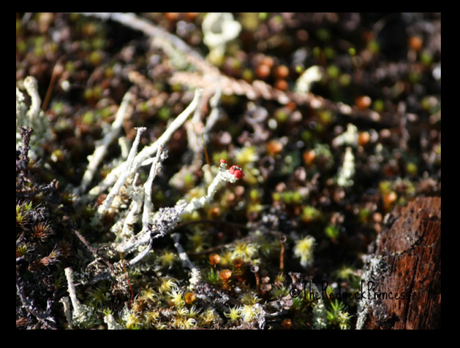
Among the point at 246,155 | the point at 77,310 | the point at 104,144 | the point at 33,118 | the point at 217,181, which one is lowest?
the point at 77,310

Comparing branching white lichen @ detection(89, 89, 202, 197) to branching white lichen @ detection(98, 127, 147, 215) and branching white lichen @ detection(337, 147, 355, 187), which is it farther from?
branching white lichen @ detection(337, 147, 355, 187)

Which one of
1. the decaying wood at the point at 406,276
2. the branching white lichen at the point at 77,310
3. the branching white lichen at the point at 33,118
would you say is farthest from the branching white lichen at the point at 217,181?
the branching white lichen at the point at 33,118

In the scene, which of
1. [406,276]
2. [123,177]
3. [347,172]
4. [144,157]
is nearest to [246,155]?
[347,172]

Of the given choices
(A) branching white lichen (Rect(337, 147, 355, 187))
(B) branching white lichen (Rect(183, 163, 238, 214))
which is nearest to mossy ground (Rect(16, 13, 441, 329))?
(A) branching white lichen (Rect(337, 147, 355, 187))

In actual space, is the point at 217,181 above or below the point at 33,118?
below

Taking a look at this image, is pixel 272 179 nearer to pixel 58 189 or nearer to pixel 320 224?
pixel 320 224

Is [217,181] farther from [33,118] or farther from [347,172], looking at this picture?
[33,118]

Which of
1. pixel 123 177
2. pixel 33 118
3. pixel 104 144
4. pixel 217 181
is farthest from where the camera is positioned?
pixel 104 144

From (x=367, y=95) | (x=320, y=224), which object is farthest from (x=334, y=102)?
(x=320, y=224)

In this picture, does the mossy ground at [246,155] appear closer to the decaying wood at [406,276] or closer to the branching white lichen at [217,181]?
the decaying wood at [406,276]
